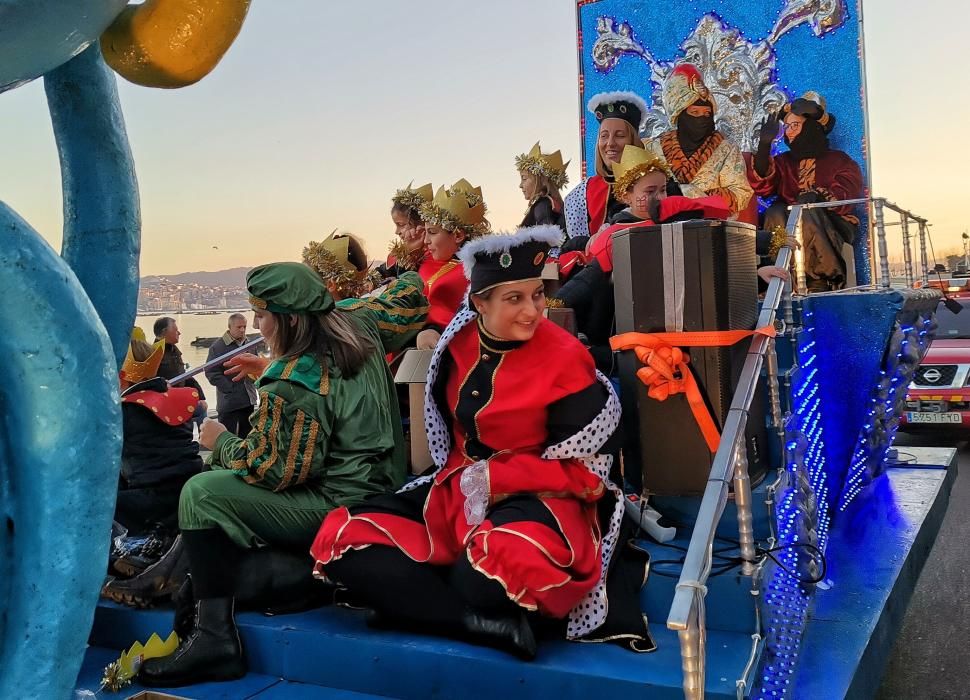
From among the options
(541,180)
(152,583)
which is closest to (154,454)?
(152,583)

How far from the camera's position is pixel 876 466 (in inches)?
213

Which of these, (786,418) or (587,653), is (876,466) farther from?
(587,653)

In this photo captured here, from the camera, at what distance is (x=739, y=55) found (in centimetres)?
791

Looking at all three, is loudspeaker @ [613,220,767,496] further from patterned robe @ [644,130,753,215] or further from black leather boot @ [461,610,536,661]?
patterned robe @ [644,130,753,215]

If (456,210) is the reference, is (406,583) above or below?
below

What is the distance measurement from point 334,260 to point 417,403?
1.09 m

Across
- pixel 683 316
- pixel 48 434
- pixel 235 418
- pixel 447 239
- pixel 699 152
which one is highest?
pixel 699 152

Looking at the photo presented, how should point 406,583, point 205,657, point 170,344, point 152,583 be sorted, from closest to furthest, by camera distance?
point 406,583 → point 205,657 → point 152,583 → point 170,344

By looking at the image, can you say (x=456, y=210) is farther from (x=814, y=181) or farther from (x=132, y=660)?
(x=814, y=181)

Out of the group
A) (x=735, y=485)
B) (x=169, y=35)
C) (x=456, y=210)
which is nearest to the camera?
(x=169, y=35)

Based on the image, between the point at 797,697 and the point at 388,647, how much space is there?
1327mm

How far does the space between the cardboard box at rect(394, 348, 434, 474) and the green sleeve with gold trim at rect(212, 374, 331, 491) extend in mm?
924

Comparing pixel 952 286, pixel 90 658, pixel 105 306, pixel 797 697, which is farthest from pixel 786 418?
pixel 952 286

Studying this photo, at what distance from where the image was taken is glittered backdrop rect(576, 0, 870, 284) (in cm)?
740
